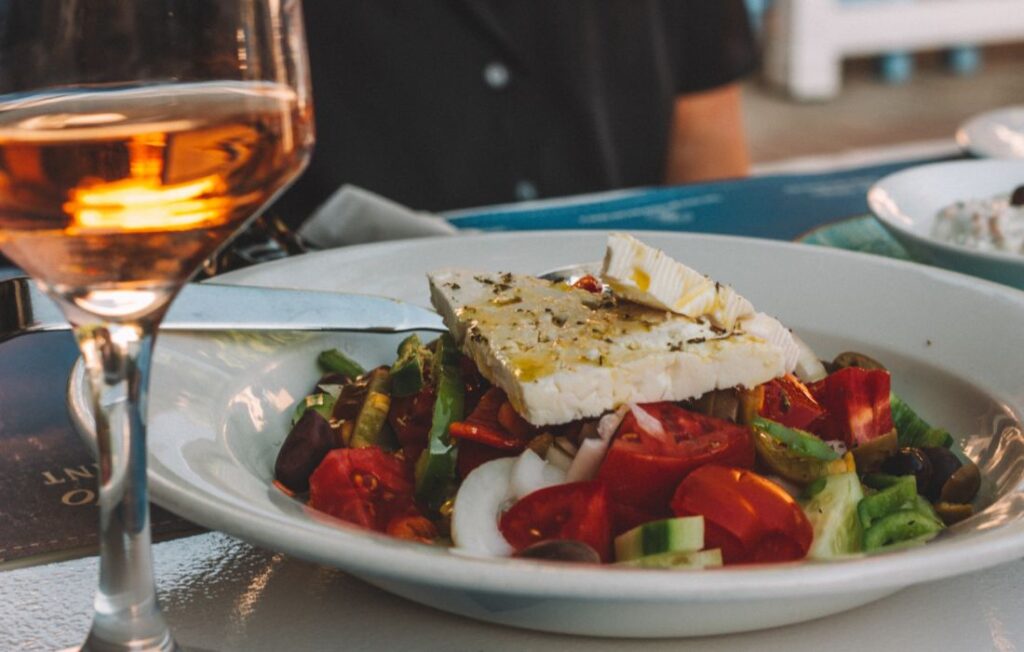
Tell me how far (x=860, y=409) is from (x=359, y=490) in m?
0.45

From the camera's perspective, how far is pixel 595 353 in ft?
3.15

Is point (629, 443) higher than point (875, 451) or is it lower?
higher

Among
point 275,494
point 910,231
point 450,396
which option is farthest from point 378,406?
point 910,231

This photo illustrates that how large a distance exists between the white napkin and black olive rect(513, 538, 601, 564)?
3.36 ft

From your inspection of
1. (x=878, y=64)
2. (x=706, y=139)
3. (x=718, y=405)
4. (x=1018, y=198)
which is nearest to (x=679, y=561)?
(x=718, y=405)

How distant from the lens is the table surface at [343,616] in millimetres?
828

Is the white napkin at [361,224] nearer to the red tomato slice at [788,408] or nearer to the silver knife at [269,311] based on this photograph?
the silver knife at [269,311]

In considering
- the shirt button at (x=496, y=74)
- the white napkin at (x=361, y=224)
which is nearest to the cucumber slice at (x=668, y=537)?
the white napkin at (x=361, y=224)

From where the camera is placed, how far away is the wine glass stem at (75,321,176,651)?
67 centimetres

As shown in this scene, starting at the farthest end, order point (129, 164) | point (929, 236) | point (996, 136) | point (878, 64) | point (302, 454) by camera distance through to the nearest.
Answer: point (878, 64) < point (996, 136) < point (929, 236) < point (302, 454) < point (129, 164)

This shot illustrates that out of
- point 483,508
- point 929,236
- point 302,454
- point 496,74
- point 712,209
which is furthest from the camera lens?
point 496,74

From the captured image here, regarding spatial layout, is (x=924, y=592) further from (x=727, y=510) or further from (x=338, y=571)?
(x=338, y=571)

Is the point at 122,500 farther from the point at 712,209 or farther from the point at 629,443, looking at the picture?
the point at 712,209

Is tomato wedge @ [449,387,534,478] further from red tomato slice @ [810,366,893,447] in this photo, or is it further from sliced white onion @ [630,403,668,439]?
red tomato slice @ [810,366,893,447]
